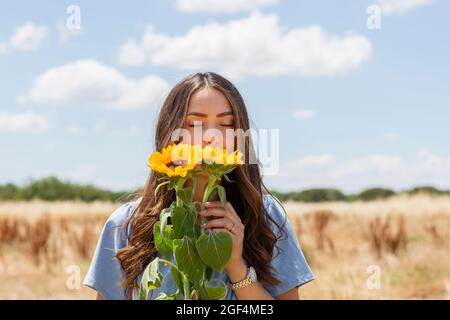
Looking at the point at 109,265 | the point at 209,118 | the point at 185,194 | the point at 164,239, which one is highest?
the point at 209,118

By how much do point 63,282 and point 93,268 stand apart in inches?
233

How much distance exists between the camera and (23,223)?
1034 cm

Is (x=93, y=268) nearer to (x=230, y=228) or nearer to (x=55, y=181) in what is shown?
(x=230, y=228)

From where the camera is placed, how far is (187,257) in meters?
1.69

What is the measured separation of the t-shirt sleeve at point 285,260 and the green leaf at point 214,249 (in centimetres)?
81

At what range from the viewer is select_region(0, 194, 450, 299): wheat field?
7.49 m

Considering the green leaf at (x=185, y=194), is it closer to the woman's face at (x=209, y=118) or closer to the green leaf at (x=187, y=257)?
the green leaf at (x=187, y=257)

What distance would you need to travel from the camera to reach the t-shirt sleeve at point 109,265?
2.57 metres

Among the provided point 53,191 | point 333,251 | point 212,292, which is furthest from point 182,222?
point 53,191

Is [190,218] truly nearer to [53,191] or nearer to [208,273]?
[208,273]

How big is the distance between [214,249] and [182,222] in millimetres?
116

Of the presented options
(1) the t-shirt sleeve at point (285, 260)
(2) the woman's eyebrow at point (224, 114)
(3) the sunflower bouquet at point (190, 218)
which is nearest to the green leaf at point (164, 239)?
(3) the sunflower bouquet at point (190, 218)

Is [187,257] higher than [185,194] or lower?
lower
